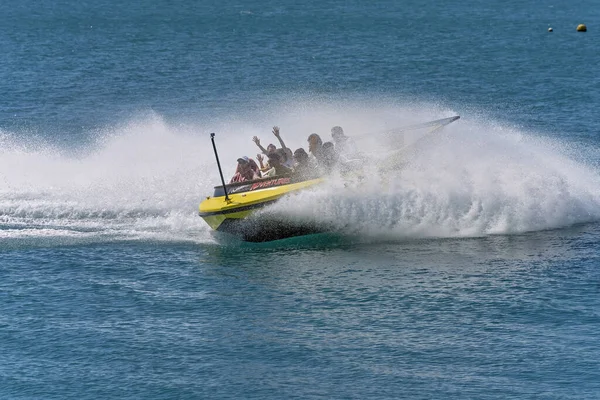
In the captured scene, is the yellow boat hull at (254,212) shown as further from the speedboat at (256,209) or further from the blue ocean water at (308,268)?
the blue ocean water at (308,268)

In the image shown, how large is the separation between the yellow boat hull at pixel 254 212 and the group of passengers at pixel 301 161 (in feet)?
Answer: 1.31

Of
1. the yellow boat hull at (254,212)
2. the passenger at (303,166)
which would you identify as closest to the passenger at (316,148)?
the passenger at (303,166)

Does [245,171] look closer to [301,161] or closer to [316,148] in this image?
[301,161]

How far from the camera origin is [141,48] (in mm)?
71500

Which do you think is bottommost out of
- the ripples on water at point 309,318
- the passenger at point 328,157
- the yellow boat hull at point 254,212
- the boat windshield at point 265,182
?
the ripples on water at point 309,318

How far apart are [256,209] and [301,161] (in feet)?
5.54

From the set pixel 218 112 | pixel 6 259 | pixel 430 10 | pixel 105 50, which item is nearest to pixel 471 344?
pixel 6 259

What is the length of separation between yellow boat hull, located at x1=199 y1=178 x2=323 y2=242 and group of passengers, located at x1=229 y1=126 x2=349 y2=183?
0.40 m

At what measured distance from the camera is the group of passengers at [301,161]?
2781 centimetres

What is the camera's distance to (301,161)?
27812 millimetres

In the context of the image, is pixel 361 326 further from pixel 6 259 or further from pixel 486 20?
pixel 486 20

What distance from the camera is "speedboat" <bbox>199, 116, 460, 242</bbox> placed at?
2723cm

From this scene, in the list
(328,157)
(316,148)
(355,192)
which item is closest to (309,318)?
(355,192)

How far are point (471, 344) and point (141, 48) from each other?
2110 inches
